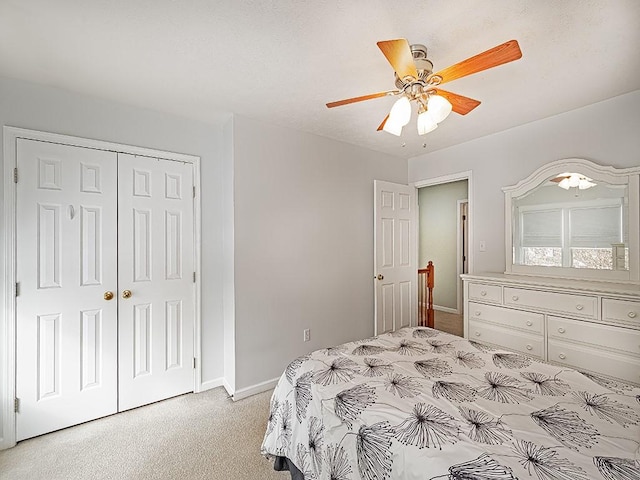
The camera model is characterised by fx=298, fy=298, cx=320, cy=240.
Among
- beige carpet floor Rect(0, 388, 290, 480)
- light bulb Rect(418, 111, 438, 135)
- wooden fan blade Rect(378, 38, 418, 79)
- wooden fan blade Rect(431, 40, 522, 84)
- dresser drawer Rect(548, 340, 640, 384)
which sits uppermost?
wooden fan blade Rect(378, 38, 418, 79)

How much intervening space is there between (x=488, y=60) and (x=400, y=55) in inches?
15.6

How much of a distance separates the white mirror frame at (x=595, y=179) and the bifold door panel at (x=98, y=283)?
314cm

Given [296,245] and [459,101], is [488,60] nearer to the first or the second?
[459,101]

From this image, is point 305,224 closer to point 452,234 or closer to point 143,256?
point 143,256

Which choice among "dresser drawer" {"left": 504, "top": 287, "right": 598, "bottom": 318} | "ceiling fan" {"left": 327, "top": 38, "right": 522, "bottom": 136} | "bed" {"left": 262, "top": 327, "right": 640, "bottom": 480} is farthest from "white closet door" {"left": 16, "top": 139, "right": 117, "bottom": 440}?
"dresser drawer" {"left": 504, "top": 287, "right": 598, "bottom": 318}

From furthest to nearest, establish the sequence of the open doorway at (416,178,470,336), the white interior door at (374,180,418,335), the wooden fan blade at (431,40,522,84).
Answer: the open doorway at (416,178,470,336) < the white interior door at (374,180,418,335) < the wooden fan blade at (431,40,522,84)

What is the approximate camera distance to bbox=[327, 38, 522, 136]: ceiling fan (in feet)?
4.50

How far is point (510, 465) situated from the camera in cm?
88

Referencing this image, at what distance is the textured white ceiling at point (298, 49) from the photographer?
4.75ft

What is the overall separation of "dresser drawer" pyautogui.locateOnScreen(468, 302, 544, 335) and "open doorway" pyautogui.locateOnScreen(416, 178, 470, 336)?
2.05 metres

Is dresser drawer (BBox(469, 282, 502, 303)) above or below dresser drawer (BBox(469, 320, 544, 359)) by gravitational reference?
above

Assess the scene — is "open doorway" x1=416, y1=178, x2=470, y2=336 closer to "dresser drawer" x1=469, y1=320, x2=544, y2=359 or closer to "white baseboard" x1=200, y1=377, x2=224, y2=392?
"dresser drawer" x1=469, y1=320, x2=544, y2=359

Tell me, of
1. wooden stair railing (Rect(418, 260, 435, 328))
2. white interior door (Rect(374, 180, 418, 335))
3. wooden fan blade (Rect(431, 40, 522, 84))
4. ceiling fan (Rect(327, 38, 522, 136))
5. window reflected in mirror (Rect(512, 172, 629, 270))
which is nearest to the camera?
wooden fan blade (Rect(431, 40, 522, 84))

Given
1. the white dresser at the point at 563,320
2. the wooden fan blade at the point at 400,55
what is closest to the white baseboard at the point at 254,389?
the white dresser at the point at 563,320
